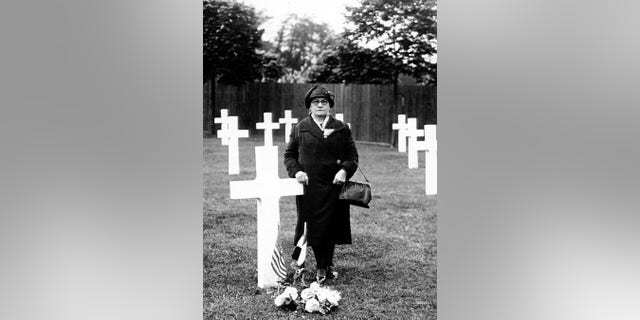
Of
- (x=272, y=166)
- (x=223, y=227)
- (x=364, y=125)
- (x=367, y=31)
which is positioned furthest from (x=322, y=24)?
(x=223, y=227)

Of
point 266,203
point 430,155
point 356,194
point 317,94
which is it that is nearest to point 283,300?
point 266,203

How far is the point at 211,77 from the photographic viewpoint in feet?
14.0

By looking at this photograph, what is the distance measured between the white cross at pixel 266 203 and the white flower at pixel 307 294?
0.19 metres

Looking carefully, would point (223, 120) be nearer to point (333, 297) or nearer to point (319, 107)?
point (319, 107)

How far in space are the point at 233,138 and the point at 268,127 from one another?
8.9 inches

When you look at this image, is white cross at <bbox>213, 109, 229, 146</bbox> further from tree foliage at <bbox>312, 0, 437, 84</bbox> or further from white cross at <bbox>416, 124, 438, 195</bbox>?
white cross at <bbox>416, 124, 438, 195</bbox>

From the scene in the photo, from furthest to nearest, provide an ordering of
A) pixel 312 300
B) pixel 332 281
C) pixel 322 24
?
pixel 322 24
pixel 332 281
pixel 312 300

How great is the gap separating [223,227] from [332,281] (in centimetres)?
66

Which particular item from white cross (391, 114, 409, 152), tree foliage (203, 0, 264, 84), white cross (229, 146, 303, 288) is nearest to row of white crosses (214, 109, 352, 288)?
white cross (229, 146, 303, 288)

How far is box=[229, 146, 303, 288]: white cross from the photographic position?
3.97 meters

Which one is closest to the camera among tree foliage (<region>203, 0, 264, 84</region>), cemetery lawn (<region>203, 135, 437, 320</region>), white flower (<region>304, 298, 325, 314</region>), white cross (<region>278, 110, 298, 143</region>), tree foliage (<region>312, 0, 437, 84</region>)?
white flower (<region>304, 298, 325, 314</region>)

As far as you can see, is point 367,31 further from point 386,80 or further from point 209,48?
point 209,48

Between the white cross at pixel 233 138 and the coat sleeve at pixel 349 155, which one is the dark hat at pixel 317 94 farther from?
the white cross at pixel 233 138

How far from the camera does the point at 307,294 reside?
12.6 feet
